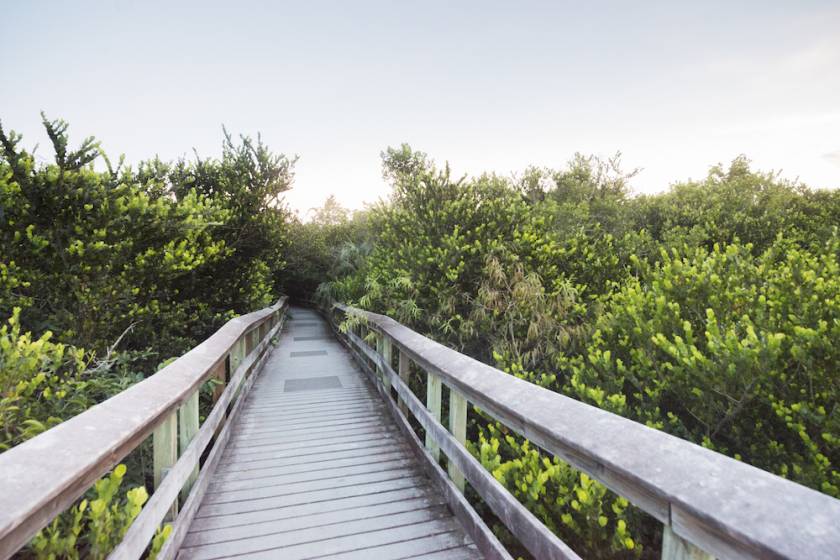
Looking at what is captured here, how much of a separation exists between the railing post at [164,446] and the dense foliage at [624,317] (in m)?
2.03

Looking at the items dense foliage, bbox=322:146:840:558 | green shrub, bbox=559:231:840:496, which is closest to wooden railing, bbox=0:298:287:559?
dense foliage, bbox=322:146:840:558

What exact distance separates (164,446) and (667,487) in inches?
102

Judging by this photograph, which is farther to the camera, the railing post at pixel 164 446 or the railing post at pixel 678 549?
the railing post at pixel 164 446

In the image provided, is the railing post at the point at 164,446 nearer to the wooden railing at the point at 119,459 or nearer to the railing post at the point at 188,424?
the wooden railing at the point at 119,459

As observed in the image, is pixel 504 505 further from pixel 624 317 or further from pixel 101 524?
pixel 624 317

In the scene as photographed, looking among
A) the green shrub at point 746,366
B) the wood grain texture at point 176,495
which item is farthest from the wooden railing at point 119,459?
the green shrub at point 746,366

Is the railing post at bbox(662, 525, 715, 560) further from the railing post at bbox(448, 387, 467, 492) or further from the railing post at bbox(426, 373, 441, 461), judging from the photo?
the railing post at bbox(426, 373, 441, 461)

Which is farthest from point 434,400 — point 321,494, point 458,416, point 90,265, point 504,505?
point 90,265

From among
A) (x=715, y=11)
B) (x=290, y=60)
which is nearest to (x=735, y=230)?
(x=715, y=11)

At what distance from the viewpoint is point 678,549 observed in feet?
3.60

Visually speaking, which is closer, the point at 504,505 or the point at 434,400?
the point at 504,505

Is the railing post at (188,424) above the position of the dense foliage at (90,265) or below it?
below

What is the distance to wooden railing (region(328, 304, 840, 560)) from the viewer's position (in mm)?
818

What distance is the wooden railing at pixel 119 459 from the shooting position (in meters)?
1.07
